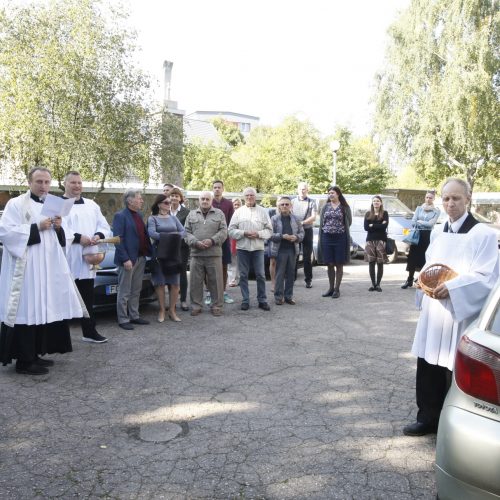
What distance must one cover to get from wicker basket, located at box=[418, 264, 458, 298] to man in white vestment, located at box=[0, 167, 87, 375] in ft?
12.0

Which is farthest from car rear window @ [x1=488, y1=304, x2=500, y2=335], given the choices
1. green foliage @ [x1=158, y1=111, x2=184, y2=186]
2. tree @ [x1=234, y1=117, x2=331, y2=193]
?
tree @ [x1=234, y1=117, x2=331, y2=193]

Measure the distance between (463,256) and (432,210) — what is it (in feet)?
23.7

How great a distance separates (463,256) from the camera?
3535mm

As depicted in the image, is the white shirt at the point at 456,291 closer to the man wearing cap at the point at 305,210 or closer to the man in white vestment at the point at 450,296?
the man in white vestment at the point at 450,296

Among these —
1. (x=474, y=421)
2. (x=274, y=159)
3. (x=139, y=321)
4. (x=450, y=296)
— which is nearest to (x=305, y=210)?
(x=139, y=321)

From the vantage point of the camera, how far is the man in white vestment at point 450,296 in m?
3.46

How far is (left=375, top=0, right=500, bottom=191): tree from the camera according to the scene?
81.9 ft

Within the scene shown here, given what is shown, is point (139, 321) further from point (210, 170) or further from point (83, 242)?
point (210, 170)

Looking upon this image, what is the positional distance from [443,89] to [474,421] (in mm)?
26051

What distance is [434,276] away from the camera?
141 inches

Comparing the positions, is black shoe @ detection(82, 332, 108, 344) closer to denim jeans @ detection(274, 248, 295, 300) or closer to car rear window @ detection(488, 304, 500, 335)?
denim jeans @ detection(274, 248, 295, 300)

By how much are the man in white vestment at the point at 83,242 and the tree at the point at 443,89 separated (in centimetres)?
2259

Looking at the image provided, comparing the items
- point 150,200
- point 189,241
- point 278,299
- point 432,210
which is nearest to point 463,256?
point 189,241

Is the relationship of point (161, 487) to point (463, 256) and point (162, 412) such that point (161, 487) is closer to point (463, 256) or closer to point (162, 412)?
point (162, 412)
